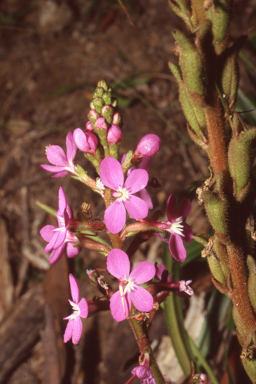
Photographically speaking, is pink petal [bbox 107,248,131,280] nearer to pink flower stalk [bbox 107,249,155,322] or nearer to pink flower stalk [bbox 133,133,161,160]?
pink flower stalk [bbox 107,249,155,322]

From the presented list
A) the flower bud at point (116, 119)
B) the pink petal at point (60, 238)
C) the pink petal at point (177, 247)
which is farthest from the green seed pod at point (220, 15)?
the pink petal at point (60, 238)

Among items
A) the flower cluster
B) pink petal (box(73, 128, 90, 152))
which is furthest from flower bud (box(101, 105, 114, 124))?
pink petal (box(73, 128, 90, 152))

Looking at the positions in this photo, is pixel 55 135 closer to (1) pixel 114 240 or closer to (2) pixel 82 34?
(2) pixel 82 34

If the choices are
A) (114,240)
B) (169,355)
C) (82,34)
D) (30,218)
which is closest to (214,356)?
(169,355)

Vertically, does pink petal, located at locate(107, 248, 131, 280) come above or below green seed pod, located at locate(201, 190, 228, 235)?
below

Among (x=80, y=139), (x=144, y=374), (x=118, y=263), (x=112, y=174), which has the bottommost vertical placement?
(x=144, y=374)

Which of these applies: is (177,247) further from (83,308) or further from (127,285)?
(83,308)

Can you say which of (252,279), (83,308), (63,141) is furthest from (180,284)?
(63,141)
